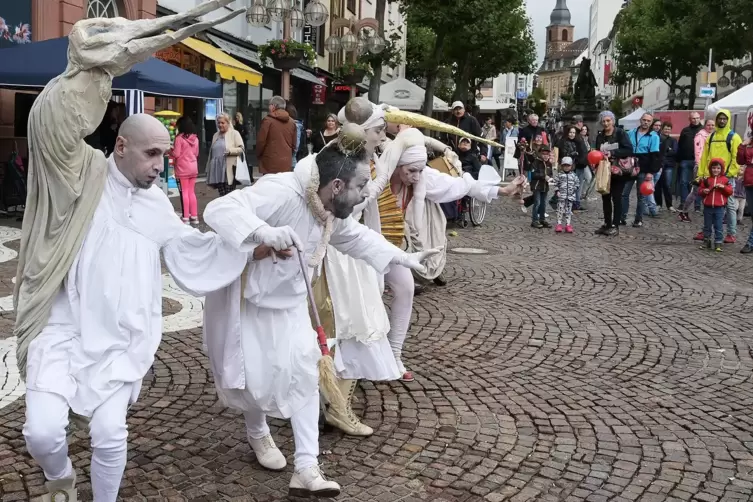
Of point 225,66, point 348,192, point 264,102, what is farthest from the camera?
point 264,102

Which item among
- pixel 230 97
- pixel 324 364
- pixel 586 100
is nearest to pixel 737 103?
pixel 586 100

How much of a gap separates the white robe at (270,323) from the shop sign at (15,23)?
1201cm

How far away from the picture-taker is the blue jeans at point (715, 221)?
39.6ft

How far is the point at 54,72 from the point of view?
1154 cm

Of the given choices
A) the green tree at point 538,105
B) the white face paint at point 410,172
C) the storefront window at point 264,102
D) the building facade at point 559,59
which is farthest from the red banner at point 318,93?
the building facade at point 559,59

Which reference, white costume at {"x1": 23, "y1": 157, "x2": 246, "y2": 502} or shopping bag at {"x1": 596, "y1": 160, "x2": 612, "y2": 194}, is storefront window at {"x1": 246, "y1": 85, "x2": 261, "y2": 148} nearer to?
shopping bag at {"x1": 596, "y1": 160, "x2": 612, "y2": 194}

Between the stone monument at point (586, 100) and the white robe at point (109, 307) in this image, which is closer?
the white robe at point (109, 307)

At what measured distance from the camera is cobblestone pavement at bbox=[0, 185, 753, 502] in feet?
12.9

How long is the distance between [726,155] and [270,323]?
10930mm

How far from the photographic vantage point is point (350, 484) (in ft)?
12.8

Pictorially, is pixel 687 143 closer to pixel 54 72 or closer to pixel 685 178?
pixel 685 178

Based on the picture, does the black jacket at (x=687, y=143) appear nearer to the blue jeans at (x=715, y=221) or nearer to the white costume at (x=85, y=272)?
the blue jeans at (x=715, y=221)

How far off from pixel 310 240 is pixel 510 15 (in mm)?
45306

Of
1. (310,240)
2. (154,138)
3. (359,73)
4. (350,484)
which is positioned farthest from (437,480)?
(359,73)
